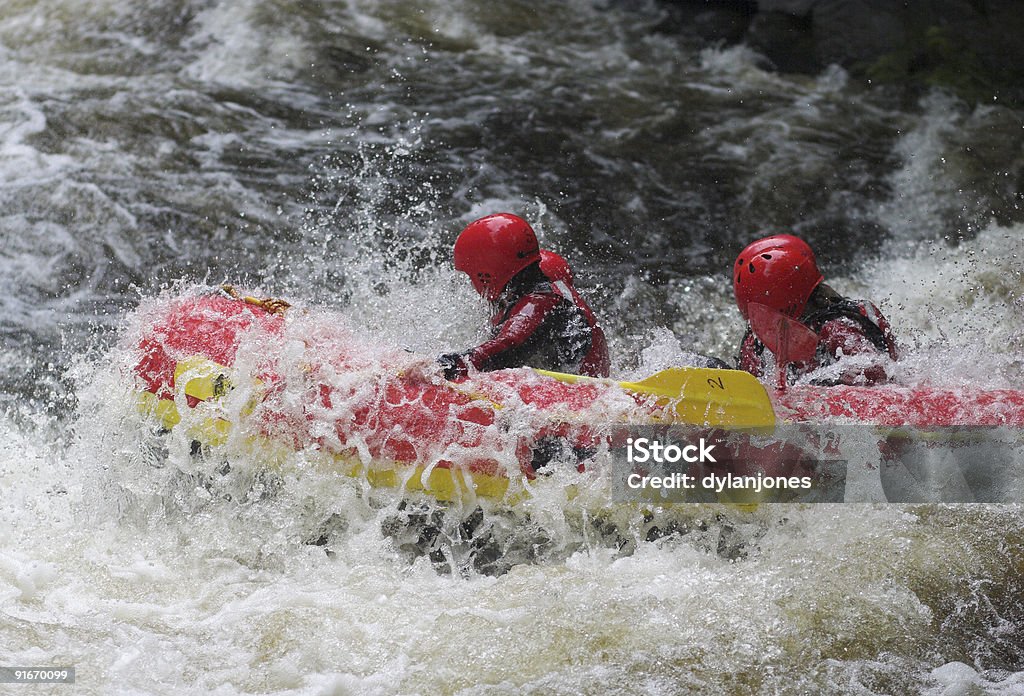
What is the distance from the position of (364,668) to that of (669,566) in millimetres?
1068

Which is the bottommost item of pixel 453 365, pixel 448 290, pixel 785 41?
pixel 448 290

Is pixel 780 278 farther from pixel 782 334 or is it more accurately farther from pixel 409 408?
pixel 409 408

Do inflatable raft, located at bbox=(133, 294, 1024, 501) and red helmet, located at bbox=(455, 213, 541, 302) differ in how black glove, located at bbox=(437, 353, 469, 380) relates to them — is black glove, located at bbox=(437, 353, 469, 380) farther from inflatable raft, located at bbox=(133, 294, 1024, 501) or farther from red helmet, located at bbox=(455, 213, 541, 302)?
red helmet, located at bbox=(455, 213, 541, 302)

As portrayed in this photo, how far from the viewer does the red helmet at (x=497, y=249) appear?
400 cm

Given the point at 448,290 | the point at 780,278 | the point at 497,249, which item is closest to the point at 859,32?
the point at 448,290

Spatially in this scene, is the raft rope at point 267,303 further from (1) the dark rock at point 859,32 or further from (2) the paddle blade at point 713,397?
(1) the dark rock at point 859,32

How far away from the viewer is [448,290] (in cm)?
505

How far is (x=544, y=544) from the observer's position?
147 inches

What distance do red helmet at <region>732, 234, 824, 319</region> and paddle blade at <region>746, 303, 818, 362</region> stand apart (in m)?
0.03

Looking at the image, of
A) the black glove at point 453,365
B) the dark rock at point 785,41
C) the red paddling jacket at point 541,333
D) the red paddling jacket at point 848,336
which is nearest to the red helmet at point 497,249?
the red paddling jacket at point 541,333

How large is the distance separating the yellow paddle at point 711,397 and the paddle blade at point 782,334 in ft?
1.46

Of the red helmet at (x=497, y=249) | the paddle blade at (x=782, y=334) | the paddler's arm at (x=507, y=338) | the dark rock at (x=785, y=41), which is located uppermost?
the dark rock at (x=785, y=41)

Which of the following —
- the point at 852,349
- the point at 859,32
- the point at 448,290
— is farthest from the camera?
the point at 859,32

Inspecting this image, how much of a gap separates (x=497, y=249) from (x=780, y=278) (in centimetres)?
107
